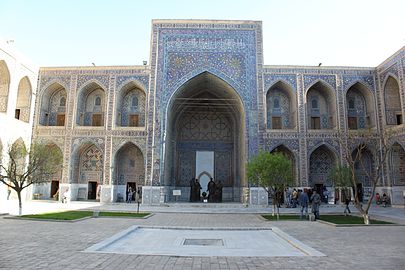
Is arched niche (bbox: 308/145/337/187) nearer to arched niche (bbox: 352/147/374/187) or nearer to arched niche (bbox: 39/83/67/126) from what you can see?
arched niche (bbox: 352/147/374/187)

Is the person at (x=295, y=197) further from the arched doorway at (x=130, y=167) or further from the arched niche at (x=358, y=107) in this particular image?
the arched doorway at (x=130, y=167)

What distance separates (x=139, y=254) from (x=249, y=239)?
2.91 meters

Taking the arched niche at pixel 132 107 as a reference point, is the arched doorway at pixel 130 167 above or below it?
below

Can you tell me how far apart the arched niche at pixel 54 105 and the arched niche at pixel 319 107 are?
16.5m

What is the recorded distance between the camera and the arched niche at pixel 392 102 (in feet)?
65.2

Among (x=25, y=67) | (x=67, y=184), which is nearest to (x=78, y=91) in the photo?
(x=25, y=67)

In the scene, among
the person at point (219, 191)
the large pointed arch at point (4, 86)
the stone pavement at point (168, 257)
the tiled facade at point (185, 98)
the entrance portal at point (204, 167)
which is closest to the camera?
the stone pavement at point (168, 257)

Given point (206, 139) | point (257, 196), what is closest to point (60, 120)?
point (206, 139)

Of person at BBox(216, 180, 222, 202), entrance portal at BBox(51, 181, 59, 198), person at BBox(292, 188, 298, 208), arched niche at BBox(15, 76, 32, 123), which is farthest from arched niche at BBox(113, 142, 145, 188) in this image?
person at BBox(292, 188, 298, 208)

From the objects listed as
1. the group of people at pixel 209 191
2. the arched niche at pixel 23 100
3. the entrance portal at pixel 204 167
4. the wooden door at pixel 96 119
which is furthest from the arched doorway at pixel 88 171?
the entrance portal at pixel 204 167

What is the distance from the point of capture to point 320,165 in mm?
21141

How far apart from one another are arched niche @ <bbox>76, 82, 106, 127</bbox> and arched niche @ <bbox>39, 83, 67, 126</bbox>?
130 centimetres

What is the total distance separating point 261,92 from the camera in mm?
20266

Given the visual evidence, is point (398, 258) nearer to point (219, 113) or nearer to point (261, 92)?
point (261, 92)
